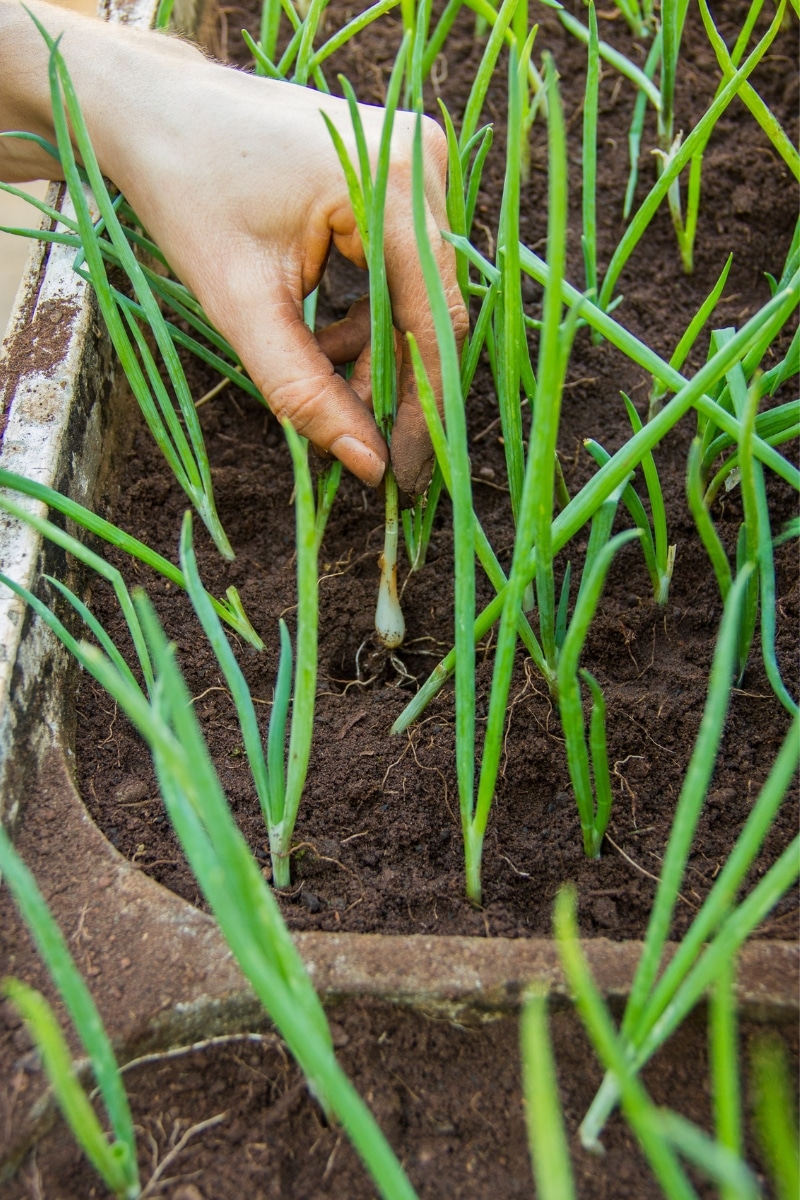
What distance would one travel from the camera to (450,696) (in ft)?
3.30

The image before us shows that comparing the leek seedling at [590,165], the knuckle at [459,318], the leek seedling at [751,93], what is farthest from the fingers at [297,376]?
the leek seedling at [751,93]

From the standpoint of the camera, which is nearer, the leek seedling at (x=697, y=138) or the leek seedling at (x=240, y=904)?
the leek seedling at (x=240, y=904)

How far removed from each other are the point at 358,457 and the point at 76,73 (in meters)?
0.58

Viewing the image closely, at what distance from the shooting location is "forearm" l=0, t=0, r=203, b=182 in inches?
42.1

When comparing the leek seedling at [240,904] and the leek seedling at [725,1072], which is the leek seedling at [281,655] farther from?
the leek seedling at [725,1072]

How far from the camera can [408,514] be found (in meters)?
1.10

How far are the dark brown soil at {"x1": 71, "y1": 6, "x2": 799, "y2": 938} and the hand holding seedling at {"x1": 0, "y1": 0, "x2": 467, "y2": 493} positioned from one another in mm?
210

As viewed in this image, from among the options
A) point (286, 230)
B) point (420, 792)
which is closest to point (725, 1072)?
point (420, 792)

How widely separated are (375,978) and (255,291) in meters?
0.68

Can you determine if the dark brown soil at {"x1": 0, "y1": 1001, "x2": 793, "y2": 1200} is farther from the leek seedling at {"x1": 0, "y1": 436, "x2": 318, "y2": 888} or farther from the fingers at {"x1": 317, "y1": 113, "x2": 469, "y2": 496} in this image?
the fingers at {"x1": 317, "y1": 113, "x2": 469, "y2": 496}

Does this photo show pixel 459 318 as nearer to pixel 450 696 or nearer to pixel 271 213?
pixel 271 213

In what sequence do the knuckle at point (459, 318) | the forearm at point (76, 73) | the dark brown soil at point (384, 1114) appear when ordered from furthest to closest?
the forearm at point (76, 73) → the knuckle at point (459, 318) → the dark brown soil at point (384, 1114)

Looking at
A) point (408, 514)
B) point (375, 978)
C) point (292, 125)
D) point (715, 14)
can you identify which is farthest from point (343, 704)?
point (715, 14)

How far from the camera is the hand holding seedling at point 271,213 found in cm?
96
